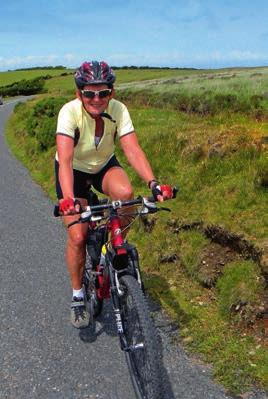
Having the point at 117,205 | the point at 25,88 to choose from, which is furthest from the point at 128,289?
the point at 25,88

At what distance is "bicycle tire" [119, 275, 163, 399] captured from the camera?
12.1ft

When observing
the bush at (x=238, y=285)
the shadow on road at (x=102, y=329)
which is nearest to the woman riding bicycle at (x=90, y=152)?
the shadow on road at (x=102, y=329)

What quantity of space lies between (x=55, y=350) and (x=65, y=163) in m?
1.97

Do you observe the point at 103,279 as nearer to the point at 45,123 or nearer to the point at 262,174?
the point at 262,174

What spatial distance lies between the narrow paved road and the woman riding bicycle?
36cm

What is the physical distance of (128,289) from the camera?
13.4 ft

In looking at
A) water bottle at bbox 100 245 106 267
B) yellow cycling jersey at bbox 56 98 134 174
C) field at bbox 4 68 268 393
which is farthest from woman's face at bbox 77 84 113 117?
field at bbox 4 68 268 393

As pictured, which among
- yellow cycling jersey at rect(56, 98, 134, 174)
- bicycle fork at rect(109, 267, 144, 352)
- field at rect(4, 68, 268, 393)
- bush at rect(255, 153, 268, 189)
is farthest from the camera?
bush at rect(255, 153, 268, 189)

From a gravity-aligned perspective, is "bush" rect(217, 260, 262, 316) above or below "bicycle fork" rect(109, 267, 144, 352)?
below

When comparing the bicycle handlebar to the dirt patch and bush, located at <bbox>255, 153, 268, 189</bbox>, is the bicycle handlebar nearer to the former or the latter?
the dirt patch

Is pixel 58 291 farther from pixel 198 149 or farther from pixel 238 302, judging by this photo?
pixel 198 149

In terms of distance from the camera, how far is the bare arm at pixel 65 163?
4.64m

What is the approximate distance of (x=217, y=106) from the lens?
1648cm

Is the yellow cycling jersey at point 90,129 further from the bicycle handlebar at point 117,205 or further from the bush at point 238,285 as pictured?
the bush at point 238,285
